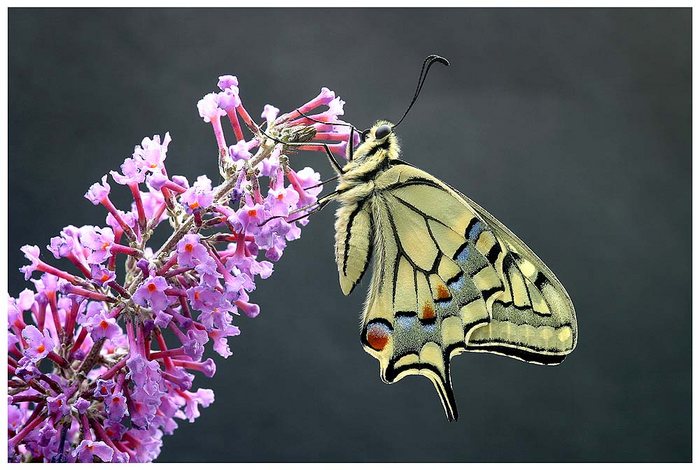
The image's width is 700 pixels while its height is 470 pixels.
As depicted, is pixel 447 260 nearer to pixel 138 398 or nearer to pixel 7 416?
pixel 138 398

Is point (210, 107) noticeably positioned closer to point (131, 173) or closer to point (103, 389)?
point (131, 173)

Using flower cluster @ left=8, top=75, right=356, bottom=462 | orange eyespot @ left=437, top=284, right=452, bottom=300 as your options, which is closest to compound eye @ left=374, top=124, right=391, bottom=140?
flower cluster @ left=8, top=75, right=356, bottom=462

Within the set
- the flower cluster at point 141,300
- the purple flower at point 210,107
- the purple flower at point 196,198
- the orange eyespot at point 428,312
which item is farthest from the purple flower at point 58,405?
the orange eyespot at point 428,312

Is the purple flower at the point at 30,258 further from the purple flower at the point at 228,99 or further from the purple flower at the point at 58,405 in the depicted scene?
the purple flower at the point at 228,99

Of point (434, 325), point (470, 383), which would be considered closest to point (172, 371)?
point (434, 325)

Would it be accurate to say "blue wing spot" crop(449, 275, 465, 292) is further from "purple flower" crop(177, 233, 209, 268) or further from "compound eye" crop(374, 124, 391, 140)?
"purple flower" crop(177, 233, 209, 268)

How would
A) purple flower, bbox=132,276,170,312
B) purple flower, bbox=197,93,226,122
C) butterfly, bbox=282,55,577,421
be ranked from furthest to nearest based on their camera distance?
1. butterfly, bbox=282,55,577,421
2. purple flower, bbox=197,93,226,122
3. purple flower, bbox=132,276,170,312


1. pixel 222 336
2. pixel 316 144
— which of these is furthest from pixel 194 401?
pixel 316 144
